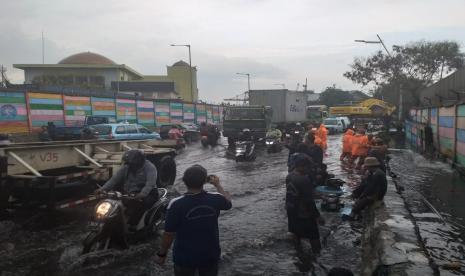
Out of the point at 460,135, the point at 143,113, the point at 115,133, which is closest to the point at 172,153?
the point at 460,135

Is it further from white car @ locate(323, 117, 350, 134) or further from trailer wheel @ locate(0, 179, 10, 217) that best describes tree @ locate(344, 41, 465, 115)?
trailer wheel @ locate(0, 179, 10, 217)

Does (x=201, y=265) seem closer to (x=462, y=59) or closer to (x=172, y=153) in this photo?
(x=172, y=153)

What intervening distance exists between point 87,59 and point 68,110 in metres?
49.0

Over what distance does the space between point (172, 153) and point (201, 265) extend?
27.9ft

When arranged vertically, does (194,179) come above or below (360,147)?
above

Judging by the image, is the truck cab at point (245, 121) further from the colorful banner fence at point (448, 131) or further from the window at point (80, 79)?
the window at point (80, 79)

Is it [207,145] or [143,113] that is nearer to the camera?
A: [207,145]

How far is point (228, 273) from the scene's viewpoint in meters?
6.03

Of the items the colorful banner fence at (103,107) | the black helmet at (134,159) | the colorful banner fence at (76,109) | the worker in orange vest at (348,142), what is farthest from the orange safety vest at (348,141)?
the colorful banner fence at (103,107)

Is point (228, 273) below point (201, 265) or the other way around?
below

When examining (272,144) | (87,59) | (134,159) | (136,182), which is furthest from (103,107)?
(87,59)

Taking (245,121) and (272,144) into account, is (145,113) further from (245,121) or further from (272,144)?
(272,144)

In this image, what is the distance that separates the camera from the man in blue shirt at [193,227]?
3.86m

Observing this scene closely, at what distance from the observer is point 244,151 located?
61.7ft
